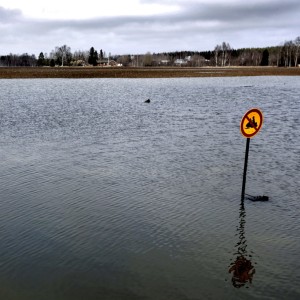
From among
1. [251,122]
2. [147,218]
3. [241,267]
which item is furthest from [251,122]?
[241,267]

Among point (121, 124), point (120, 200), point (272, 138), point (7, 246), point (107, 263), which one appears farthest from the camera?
point (121, 124)

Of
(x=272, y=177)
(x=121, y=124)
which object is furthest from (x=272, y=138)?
(x=121, y=124)

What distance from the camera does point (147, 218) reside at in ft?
38.3

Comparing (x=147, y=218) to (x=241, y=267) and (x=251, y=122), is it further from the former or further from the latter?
(x=251, y=122)

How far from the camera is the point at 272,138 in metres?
23.9

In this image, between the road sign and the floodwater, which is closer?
the floodwater

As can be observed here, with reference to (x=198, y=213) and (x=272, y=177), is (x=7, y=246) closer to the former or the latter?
(x=198, y=213)

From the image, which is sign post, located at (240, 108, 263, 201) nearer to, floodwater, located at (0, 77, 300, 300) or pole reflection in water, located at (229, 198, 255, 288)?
floodwater, located at (0, 77, 300, 300)

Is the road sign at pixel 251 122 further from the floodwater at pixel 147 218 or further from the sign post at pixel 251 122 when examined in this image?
the floodwater at pixel 147 218

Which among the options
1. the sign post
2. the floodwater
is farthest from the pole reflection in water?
the sign post

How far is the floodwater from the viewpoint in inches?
325

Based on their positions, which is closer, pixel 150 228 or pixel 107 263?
pixel 107 263

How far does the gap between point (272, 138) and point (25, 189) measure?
612 inches

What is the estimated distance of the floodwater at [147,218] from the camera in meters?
8.26
